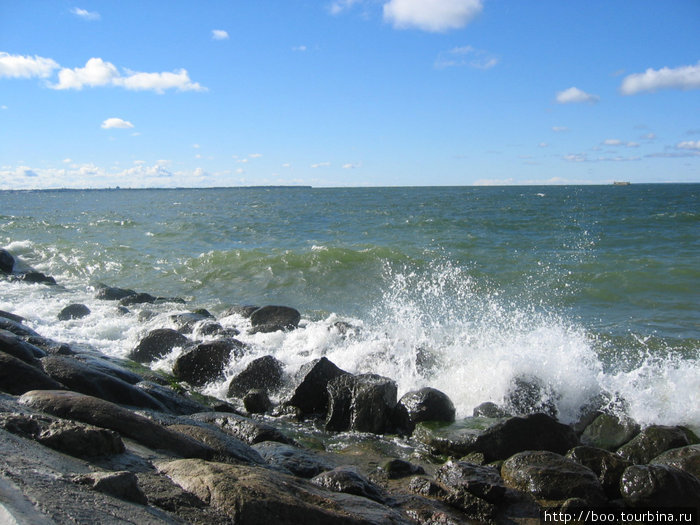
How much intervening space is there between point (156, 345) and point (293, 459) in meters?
5.44

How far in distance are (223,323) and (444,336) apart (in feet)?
15.0

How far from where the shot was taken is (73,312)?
1226cm

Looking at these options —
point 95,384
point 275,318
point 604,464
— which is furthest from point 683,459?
point 275,318

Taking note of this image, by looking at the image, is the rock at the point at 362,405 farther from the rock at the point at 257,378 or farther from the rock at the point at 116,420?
the rock at the point at 116,420

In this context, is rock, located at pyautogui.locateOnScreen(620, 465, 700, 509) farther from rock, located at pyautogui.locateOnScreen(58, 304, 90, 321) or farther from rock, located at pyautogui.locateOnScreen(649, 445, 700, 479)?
rock, located at pyautogui.locateOnScreen(58, 304, 90, 321)

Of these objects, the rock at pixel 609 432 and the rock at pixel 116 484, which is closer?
the rock at pixel 116 484

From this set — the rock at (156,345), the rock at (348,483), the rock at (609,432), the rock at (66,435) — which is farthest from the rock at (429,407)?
the rock at (156,345)

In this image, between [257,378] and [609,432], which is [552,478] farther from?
[257,378]

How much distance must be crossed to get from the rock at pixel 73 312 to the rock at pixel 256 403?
6.41 m

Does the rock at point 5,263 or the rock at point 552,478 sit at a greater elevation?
the rock at point 5,263

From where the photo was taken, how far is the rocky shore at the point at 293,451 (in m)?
3.32

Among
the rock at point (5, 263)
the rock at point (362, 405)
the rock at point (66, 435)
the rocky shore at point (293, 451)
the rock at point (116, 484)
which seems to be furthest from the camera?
the rock at point (5, 263)

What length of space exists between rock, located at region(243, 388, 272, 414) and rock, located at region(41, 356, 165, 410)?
1.45 meters

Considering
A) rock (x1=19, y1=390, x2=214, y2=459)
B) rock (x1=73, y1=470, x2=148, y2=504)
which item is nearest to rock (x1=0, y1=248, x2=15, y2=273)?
rock (x1=19, y1=390, x2=214, y2=459)
